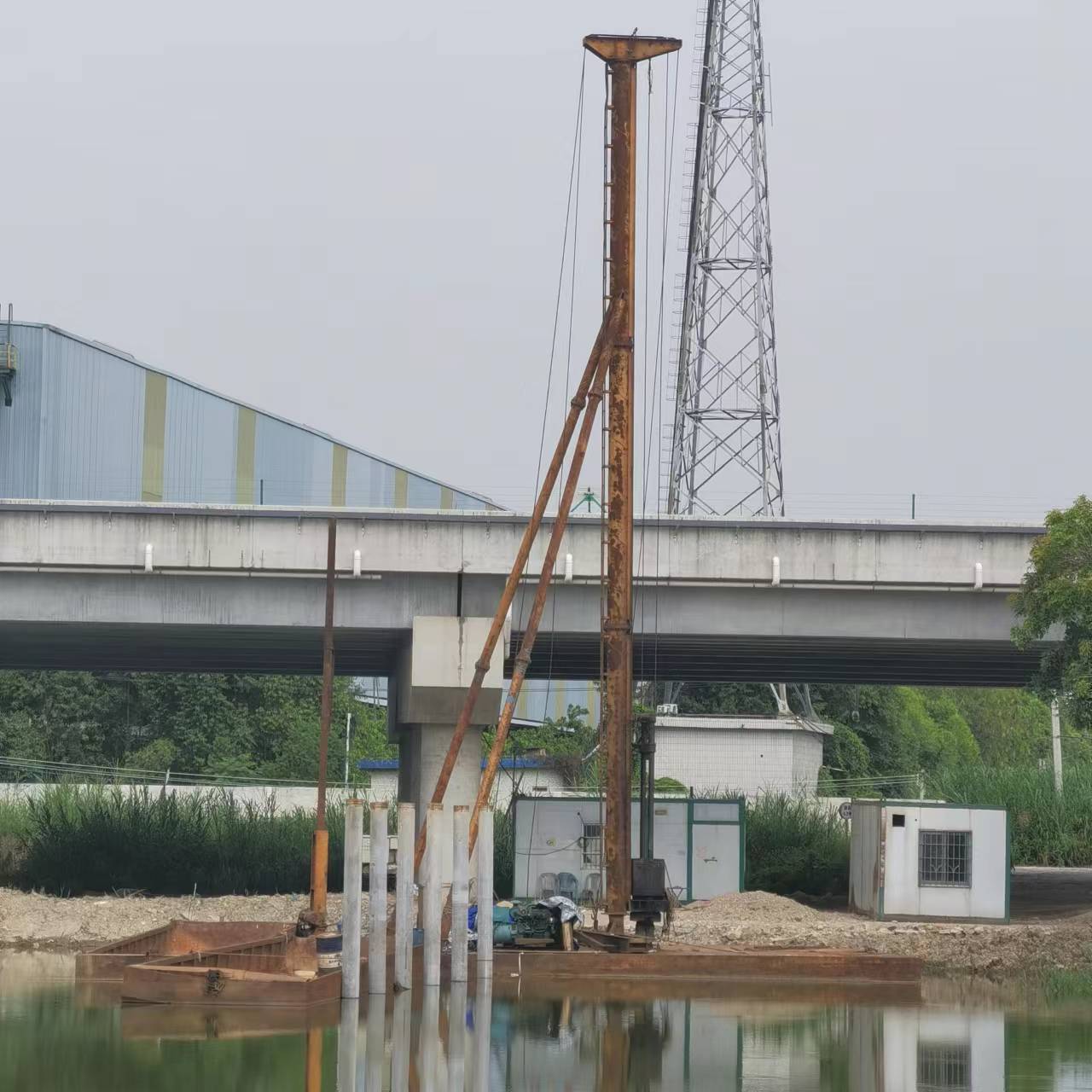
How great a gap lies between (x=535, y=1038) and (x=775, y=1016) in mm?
4062

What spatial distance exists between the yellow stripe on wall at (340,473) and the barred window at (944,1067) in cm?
4407

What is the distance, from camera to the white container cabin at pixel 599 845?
3462 cm

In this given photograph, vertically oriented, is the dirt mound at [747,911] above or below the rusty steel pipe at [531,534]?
below

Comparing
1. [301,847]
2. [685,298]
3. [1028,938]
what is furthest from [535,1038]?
[685,298]

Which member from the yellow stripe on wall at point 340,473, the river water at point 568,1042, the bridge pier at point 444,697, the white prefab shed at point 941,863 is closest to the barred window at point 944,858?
the white prefab shed at point 941,863

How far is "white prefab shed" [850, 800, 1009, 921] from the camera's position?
111 feet

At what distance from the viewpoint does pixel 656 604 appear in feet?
120

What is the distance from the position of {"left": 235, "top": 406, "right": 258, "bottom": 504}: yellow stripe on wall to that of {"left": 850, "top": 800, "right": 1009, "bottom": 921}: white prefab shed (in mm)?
29087

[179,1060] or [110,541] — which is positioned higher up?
[110,541]

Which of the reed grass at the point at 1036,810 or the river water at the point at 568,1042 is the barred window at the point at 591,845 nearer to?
the river water at the point at 568,1042

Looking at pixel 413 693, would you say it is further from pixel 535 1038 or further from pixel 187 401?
pixel 187 401

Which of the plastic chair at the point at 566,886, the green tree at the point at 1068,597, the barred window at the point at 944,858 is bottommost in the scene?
the plastic chair at the point at 566,886

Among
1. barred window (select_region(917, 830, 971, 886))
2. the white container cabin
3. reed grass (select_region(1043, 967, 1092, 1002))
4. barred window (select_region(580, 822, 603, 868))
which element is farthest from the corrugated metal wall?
reed grass (select_region(1043, 967, 1092, 1002))

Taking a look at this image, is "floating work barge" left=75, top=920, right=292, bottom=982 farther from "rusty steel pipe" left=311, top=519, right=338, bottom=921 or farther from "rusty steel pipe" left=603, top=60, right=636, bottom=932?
"rusty steel pipe" left=603, top=60, right=636, bottom=932
